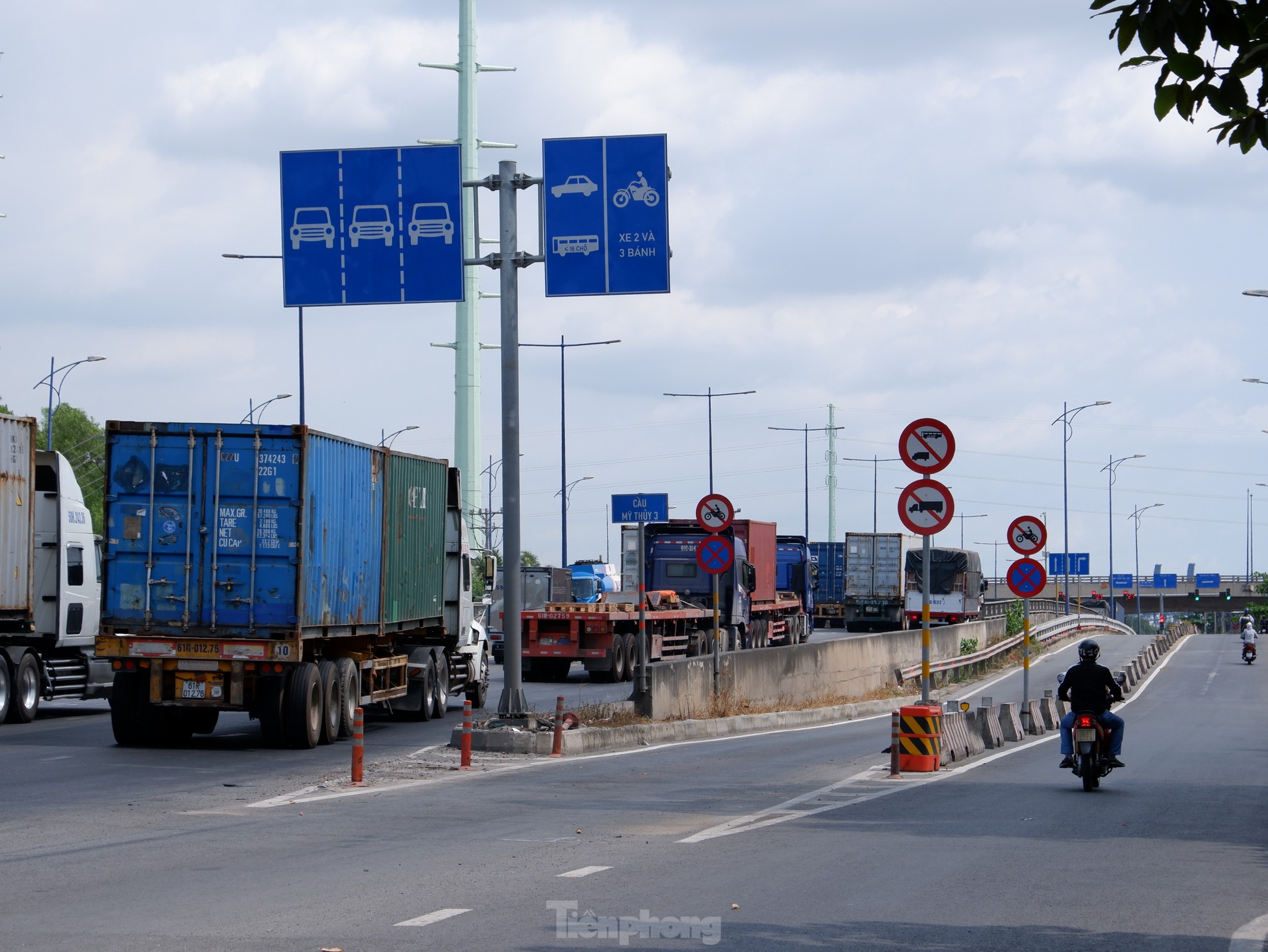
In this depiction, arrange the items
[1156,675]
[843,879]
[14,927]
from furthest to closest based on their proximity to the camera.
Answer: [1156,675], [843,879], [14,927]

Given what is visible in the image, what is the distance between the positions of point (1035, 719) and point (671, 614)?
1229 centimetres

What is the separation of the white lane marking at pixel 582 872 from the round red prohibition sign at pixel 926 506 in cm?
693

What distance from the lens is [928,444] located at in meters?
16.7

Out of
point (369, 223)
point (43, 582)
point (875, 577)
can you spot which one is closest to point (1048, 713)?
point (369, 223)

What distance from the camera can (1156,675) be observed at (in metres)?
52.1

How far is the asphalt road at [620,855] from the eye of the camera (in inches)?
326

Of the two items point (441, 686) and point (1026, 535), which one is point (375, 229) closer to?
point (441, 686)

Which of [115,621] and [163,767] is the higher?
[115,621]

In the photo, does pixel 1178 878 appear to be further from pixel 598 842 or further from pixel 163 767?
pixel 163 767

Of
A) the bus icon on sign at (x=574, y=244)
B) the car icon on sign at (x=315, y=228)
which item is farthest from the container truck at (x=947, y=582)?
the car icon on sign at (x=315, y=228)

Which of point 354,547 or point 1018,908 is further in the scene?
point 354,547

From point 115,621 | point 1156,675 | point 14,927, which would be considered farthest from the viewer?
point 1156,675

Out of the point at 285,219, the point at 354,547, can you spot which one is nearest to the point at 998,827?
the point at 354,547

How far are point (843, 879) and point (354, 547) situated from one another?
11906 millimetres
